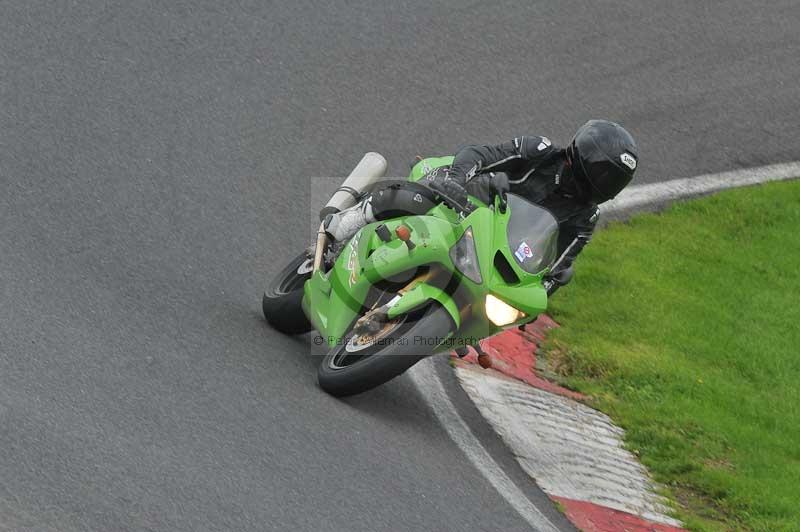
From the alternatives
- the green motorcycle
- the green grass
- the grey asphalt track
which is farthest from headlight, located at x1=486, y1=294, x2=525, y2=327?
the green grass

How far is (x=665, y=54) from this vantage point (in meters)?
14.4

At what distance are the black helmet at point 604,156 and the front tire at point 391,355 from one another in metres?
1.51

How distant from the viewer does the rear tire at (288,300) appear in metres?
8.12

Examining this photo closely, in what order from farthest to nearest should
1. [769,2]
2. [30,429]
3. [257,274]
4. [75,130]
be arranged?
[769,2]
[75,130]
[257,274]
[30,429]

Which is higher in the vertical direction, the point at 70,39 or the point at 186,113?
the point at 70,39

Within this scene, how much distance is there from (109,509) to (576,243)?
12.2ft

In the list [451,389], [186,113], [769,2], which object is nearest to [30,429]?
[451,389]

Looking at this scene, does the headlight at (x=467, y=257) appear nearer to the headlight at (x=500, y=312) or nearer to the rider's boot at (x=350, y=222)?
the headlight at (x=500, y=312)

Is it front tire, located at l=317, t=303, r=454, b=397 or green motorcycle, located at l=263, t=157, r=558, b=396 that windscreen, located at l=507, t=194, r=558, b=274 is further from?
front tire, located at l=317, t=303, r=454, b=397

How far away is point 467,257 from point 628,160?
1.37 m

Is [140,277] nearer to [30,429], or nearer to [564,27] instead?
[30,429]

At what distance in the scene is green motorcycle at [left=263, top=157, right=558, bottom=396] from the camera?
23.1 ft

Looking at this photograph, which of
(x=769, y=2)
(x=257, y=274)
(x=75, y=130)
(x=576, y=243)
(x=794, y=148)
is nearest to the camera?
(x=576, y=243)

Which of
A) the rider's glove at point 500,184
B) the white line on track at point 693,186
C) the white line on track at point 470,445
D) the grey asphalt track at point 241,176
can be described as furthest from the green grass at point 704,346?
the rider's glove at point 500,184
